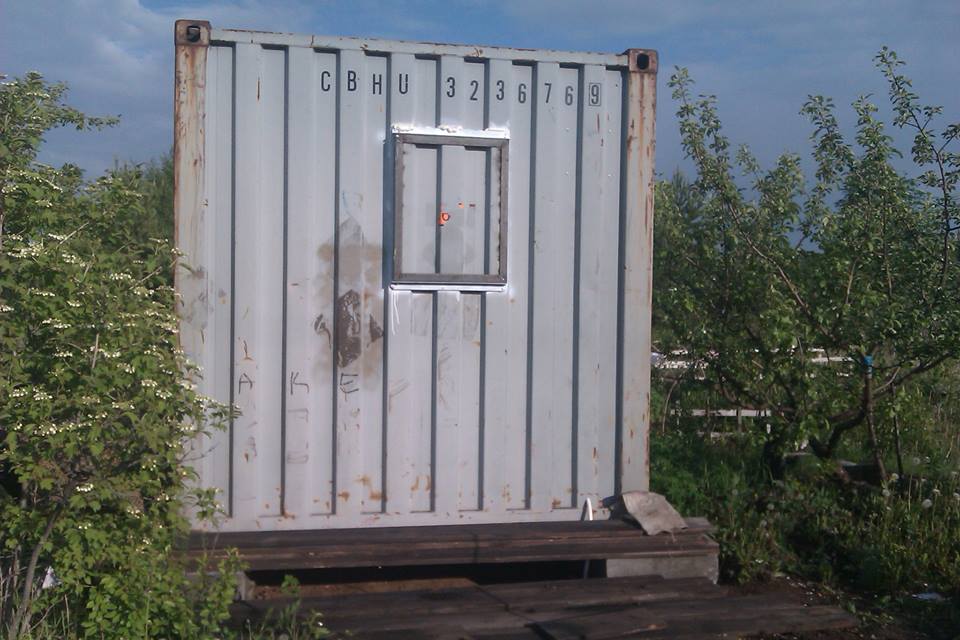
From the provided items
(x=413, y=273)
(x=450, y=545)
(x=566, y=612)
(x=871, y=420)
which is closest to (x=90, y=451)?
(x=450, y=545)

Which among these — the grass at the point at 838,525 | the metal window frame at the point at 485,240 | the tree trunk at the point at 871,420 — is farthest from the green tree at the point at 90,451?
the tree trunk at the point at 871,420

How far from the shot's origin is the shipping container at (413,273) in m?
5.31

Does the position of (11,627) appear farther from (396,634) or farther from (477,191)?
(477,191)

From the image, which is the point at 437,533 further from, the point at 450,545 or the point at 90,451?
the point at 90,451

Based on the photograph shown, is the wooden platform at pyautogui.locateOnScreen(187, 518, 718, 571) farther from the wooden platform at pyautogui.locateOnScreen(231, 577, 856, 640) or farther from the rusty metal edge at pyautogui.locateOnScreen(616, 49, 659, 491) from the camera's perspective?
the rusty metal edge at pyautogui.locateOnScreen(616, 49, 659, 491)

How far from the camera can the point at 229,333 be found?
17.4 ft

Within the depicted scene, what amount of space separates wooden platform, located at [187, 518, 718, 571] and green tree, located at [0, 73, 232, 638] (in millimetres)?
609

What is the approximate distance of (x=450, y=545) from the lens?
5230 millimetres

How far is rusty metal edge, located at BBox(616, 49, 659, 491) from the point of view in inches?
225

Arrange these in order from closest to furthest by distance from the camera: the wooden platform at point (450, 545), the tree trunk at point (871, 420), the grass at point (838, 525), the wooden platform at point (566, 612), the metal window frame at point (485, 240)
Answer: the wooden platform at point (566, 612) → the wooden platform at point (450, 545) → the metal window frame at point (485, 240) → the grass at point (838, 525) → the tree trunk at point (871, 420)

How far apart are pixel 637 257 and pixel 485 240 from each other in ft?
2.77

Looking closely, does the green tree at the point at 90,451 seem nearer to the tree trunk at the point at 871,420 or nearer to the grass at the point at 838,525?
the grass at the point at 838,525

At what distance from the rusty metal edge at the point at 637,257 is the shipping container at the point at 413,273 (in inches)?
0.5

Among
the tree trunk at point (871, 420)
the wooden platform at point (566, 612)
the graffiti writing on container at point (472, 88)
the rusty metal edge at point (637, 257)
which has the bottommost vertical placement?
the wooden platform at point (566, 612)
